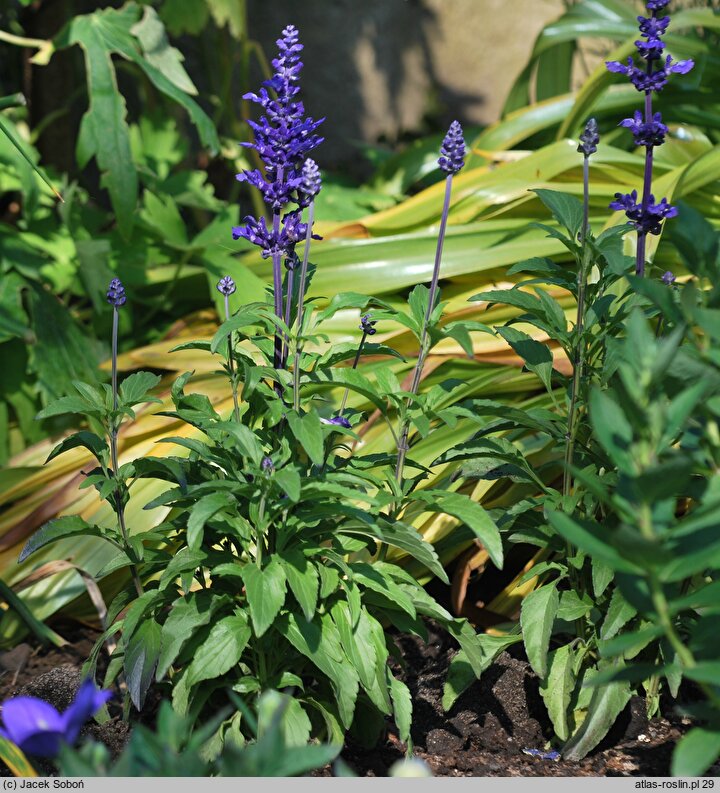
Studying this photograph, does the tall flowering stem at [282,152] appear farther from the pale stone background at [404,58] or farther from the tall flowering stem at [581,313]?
the pale stone background at [404,58]

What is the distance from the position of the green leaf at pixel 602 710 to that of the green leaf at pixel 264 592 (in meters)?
0.57

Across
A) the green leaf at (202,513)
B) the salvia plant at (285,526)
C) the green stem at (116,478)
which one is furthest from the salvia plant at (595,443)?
the green stem at (116,478)

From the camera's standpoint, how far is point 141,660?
1.53 metres

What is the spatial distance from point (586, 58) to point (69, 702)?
391 centimetres

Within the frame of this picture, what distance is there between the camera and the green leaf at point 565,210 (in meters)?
1.63

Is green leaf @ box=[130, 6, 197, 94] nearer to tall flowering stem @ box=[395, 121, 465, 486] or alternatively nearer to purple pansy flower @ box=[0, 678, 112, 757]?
tall flowering stem @ box=[395, 121, 465, 486]

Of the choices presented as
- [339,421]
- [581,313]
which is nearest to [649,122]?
[581,313]

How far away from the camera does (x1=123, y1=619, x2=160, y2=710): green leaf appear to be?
152 cm

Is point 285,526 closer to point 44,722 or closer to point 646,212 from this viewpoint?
point 44,722

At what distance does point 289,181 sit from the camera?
1.51 metres

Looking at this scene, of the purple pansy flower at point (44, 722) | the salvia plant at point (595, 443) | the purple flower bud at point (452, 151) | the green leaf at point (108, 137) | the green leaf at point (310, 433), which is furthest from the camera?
the green leaf at point (108, 137)

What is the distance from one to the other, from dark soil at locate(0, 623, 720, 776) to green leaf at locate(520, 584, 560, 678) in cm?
20

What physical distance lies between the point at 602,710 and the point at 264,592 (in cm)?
61

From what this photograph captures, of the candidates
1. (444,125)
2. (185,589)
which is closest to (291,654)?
(185,589)
